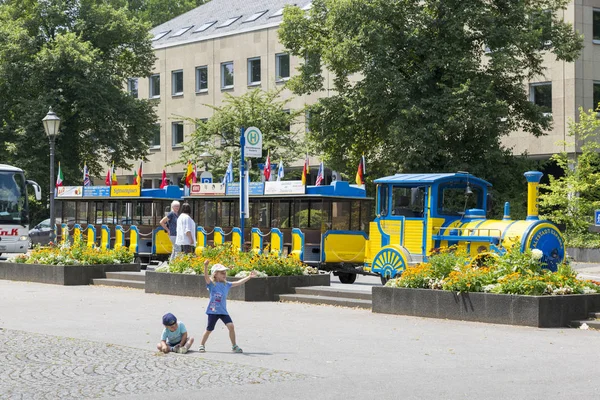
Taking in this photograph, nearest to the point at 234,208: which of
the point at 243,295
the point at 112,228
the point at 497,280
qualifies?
→ the point at 112,228

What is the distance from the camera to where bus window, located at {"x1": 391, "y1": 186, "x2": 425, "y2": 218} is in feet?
74.5

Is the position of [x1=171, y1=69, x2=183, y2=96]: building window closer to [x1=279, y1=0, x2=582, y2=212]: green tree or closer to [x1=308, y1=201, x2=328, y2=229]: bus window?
[x1=279, y1=0, x2=582, y2=212]: green tree

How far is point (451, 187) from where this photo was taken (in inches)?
903

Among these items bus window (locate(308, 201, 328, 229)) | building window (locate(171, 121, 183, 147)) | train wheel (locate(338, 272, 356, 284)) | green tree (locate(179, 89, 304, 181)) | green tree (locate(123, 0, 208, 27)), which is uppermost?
green tree (locate(123, 0, 208, 27))

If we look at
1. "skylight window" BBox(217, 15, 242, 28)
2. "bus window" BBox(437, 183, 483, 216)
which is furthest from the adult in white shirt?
"skylight window" BBox(217, 15, 242, 28)

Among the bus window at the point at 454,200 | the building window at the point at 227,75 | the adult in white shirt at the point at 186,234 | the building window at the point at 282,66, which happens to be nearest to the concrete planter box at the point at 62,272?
the adult in white shirt at the point at 186,234

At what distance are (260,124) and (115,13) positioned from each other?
12460 millimetres

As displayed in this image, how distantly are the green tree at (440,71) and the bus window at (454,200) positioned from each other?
49.1 feet

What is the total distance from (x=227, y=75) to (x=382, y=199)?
4363 cm

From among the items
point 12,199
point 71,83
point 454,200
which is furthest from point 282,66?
point 454,200

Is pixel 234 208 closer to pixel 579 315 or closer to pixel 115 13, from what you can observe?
pixel 579 315

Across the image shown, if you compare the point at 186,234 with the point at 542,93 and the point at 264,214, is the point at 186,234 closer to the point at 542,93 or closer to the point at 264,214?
the point at 264,214

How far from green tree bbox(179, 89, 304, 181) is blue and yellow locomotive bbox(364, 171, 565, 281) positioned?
84.2 feet

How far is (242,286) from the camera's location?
20.5 metres
